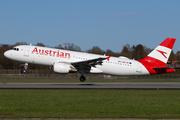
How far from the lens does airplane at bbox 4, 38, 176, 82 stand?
33.3 metres

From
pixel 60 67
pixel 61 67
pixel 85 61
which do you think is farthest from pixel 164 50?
pixel 60 67

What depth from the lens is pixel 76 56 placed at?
114 feet

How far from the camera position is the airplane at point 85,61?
1313 inches

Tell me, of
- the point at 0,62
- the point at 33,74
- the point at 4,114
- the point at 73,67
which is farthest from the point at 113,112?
the point at 0,62

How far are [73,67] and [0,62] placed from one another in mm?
50018

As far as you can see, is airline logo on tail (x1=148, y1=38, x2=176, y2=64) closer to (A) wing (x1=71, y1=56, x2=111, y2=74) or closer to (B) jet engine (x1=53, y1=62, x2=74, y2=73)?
(A) wing (x1=71, y1=56, x2=111, y2=74)

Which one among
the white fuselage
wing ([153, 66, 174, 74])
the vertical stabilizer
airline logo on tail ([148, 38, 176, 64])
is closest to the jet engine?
the white fuselage

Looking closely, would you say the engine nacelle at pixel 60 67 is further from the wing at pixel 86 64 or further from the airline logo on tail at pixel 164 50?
the airline logo on tail at pixel 164 50

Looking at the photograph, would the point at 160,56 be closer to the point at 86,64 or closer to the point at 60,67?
the point at 86,64

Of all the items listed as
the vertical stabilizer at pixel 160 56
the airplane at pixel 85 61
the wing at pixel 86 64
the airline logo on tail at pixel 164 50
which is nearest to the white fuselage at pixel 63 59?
the airplane at pixel 85 61

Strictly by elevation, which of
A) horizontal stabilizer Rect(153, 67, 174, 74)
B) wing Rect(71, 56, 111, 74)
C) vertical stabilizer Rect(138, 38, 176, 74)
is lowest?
horizontal stabilizer Rect(153, 67, 174, 74)

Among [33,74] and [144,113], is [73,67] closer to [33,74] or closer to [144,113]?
[144,113]

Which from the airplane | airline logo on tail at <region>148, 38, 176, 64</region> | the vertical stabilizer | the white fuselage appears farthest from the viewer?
airline logo on tail at <region>148, 38, 176, 64</region>

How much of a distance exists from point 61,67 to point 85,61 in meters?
3.33
